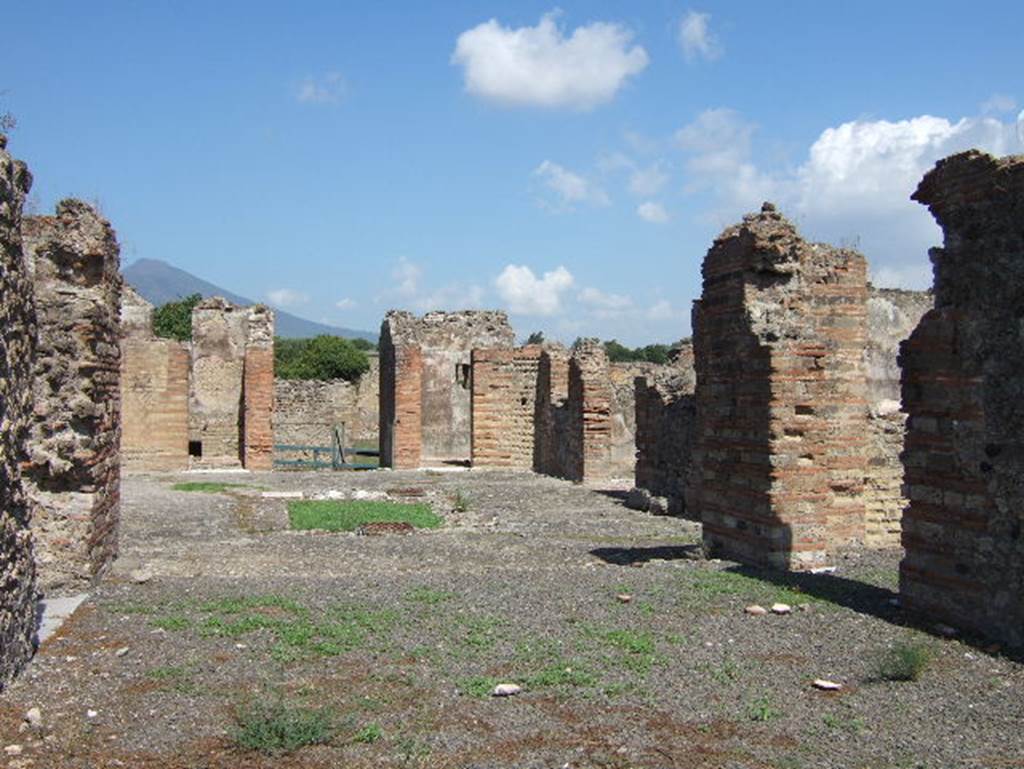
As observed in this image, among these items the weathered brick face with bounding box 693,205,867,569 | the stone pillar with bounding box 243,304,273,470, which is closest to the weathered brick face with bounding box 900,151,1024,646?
the weathered brick face with bounding box 693,205,867,569

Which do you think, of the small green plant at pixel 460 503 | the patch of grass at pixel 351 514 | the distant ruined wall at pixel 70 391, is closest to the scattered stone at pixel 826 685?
the distant ruined wall at pixel 70 391

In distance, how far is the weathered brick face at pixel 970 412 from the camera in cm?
603

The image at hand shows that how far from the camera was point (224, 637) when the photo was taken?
19.8 feet

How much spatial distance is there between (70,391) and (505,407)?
15.5 metres

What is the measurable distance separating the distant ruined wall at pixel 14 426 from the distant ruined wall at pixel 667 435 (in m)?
8.94

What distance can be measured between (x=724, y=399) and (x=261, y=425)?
1420 cm

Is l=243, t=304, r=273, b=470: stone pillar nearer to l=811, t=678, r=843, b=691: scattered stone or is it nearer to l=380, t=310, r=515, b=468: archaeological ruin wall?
l=380, t=310, r=515, b=468: archaeological ruin wall

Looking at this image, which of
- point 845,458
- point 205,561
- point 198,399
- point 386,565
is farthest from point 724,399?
point 198,399

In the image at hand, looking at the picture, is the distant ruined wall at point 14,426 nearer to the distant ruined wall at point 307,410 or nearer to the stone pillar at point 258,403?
the stone pillar at point 258,403

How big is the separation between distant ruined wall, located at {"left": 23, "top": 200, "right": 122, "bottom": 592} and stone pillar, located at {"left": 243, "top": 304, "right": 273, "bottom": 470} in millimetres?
13223

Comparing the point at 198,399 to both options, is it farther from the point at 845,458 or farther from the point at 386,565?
the point at 845,458

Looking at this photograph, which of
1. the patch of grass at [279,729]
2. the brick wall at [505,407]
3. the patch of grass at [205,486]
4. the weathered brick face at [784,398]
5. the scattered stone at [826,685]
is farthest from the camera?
the brick wall at [505,407]

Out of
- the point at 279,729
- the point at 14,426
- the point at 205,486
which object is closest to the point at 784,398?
the point at 279,729

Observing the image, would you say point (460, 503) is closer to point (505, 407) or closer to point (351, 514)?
point (351, 514)
